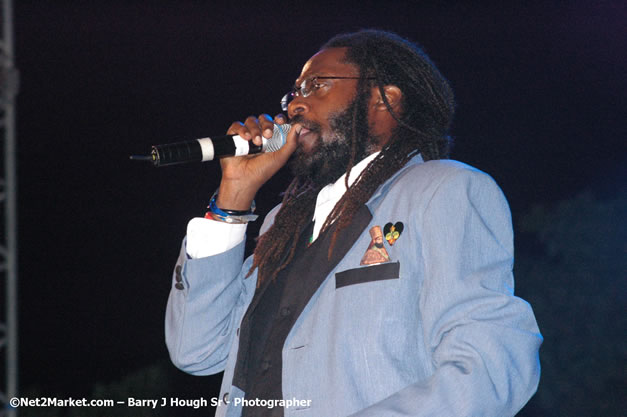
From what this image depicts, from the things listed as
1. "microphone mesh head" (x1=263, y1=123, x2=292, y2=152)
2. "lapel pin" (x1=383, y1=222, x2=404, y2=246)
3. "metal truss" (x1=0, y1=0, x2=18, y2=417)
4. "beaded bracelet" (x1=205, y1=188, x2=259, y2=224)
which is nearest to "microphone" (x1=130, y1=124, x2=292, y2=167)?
"microphone mesh head" (x1=263, y1=123, x2=292, y2=152)

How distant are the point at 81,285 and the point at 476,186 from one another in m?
8.03

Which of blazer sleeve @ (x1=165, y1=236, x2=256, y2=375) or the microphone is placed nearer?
the microphone

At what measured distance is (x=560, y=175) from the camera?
7902 mm

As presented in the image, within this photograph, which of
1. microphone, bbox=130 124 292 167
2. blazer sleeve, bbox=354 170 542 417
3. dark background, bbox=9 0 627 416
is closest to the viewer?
blazer sleeve, bbox=354 170 542 417

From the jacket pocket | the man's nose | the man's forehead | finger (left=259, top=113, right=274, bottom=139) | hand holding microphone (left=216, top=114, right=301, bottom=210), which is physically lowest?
the jacket pocket

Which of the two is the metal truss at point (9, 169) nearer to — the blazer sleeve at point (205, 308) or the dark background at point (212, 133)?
the blazer sleeve at point (205, 308)

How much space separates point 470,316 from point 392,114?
82cm

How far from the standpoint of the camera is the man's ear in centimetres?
228

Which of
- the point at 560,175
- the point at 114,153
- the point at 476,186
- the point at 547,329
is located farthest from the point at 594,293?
the point at 476,186

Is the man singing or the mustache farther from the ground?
the mustache

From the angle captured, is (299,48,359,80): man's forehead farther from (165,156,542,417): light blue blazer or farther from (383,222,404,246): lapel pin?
(383,222,404,246): lapel pin

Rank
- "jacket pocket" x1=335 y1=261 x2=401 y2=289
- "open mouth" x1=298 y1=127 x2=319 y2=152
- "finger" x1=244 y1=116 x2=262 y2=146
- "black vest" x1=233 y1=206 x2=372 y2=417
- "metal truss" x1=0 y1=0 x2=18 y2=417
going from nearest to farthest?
"jacket pocket" x1=335 y1=261 x2=401 y2=289
"black vest" x1=233 y1=206 x2=372 y2=417
"finger" x1=244 y1=116 x2=262 y2=146
"open mouth" x1=298 y1=127 x2=319 y2=152
"metal truss" x1=0 y1=0 x2=18 y2=417

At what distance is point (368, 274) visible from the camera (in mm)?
1736

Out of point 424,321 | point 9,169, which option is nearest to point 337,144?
point 424,321
